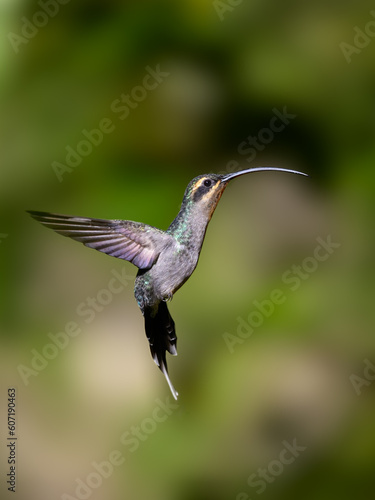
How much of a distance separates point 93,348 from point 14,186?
48 centimetres

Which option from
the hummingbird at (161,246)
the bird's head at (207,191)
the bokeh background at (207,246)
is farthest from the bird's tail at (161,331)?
the bokeh background at (207,246)

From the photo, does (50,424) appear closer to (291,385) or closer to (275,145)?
(291,385)

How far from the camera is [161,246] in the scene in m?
0.63

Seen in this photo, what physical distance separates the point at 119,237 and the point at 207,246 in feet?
3.92

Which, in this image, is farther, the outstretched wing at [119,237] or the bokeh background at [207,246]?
the bokeh background at [207,246]

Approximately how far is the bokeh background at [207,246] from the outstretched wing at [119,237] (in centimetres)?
98

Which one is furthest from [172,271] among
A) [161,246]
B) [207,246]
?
[207,246]

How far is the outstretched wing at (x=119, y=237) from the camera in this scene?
22.1 inches

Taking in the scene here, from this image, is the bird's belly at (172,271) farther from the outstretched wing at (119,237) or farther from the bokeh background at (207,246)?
the bokeh background at (207,246)

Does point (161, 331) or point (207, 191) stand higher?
Answer: point (207, 191)

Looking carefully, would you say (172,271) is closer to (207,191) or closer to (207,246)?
(207,191)

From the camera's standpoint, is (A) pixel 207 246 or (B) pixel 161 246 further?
(A) pixel 207 246

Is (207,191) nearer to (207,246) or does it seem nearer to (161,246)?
(161,246)

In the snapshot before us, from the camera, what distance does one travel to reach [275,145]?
191 cm
